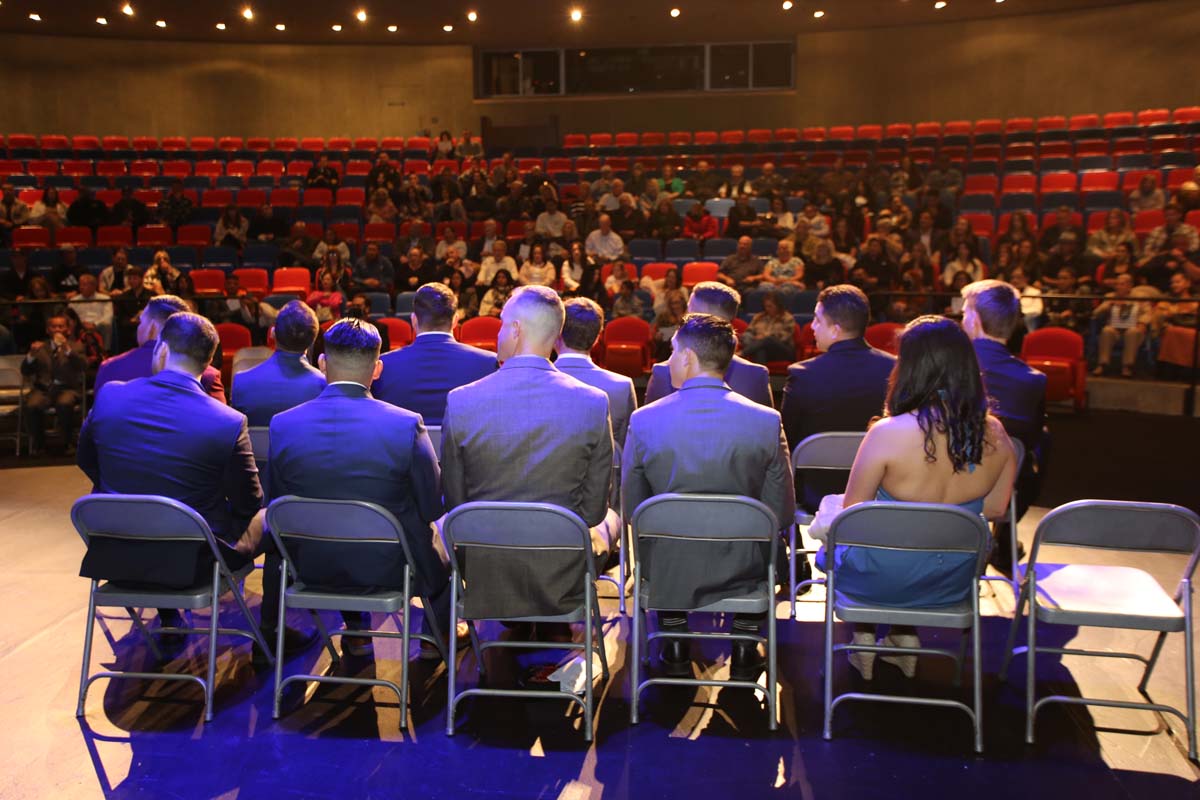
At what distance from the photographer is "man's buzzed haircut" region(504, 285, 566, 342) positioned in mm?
3131

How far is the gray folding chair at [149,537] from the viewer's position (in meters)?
2.89

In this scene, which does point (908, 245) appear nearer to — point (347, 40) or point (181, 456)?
point (181, 456)

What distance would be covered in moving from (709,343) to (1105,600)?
4.74 feet

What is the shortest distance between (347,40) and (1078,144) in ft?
41.5

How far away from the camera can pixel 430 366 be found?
4082 millimetres

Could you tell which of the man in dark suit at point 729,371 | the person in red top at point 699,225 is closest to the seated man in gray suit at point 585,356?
the man in dark suit at point 729,371

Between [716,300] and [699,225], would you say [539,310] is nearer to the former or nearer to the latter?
[716,300]

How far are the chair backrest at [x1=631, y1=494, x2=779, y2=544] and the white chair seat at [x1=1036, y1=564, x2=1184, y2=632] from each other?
0.89 m

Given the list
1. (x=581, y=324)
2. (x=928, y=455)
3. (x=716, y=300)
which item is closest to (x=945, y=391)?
(x=928, y=455)

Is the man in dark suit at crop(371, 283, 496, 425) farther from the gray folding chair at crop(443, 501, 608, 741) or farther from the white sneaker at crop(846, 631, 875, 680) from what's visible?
the white sneaker at crop(846, 631, 875, 680)

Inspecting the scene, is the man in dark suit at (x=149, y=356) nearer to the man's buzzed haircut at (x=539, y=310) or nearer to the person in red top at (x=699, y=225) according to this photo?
the man's buzzed haircut at (x=539, y=310)

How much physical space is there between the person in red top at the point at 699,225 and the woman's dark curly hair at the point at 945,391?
9.04 m

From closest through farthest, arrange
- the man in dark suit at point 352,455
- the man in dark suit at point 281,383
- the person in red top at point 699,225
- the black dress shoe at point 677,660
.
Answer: the man in dark suit at point 352,455 → the black dress shoe at point 677,660 → the man in dark suit at point 281,383 → the person in red top at point 699,225

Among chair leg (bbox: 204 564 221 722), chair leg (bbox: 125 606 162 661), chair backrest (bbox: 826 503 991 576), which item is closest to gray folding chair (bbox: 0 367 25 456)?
chair leg (bbox: 125 606 162 661)
